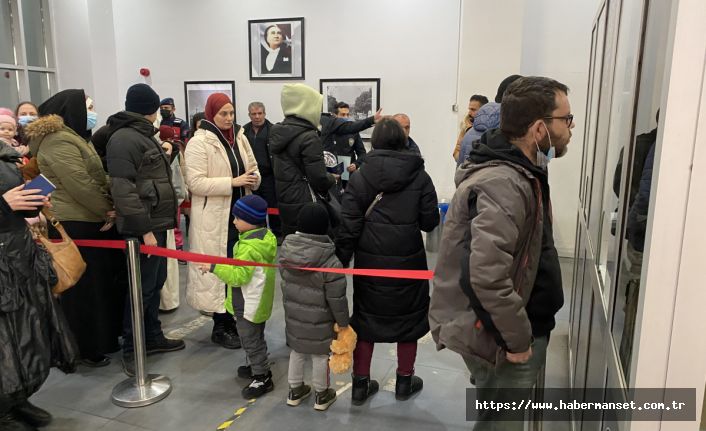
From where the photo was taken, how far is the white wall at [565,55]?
607 cm

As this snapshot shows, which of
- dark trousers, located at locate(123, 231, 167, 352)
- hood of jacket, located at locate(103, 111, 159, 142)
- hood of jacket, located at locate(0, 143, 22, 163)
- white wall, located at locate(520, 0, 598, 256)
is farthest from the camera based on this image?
white wall, located at locate(520, 0, 598, 256)

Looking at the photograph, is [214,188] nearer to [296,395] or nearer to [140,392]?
[140,392]

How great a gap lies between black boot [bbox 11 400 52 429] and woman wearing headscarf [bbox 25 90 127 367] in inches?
25.6

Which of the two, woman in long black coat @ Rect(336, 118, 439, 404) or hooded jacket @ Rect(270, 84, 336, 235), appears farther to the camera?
hooded jacket @ Rect(270, 84, 336, 235)

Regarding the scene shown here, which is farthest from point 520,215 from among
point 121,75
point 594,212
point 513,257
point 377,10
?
point 121,75

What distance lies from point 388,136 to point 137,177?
1.67 metres

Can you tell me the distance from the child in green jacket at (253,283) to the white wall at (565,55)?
4297mm

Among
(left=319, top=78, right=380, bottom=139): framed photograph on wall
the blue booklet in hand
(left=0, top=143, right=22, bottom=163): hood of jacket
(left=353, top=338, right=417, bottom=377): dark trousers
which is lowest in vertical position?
(left=353, top=338, right=417, bottom=377): dark trousers

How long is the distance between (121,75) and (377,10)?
15.7 ft

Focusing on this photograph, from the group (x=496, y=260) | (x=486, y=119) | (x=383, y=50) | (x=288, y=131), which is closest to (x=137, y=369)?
(x=288, y=131)

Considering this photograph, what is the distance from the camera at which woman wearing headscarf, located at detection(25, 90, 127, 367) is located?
3248 mm

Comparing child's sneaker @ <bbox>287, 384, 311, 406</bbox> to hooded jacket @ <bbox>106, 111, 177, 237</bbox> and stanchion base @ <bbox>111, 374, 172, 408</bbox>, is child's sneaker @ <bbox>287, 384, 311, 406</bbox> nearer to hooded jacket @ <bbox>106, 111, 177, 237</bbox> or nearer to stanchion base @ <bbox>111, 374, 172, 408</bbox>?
stanchion base @ <bbox>111, 374, 172, 408</bbox>

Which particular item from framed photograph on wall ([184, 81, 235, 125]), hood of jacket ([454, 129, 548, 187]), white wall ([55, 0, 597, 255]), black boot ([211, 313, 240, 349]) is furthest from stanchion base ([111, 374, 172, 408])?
framed photograph on wall ([184, 81, 235, 125])

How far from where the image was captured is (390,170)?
9.58 feet
